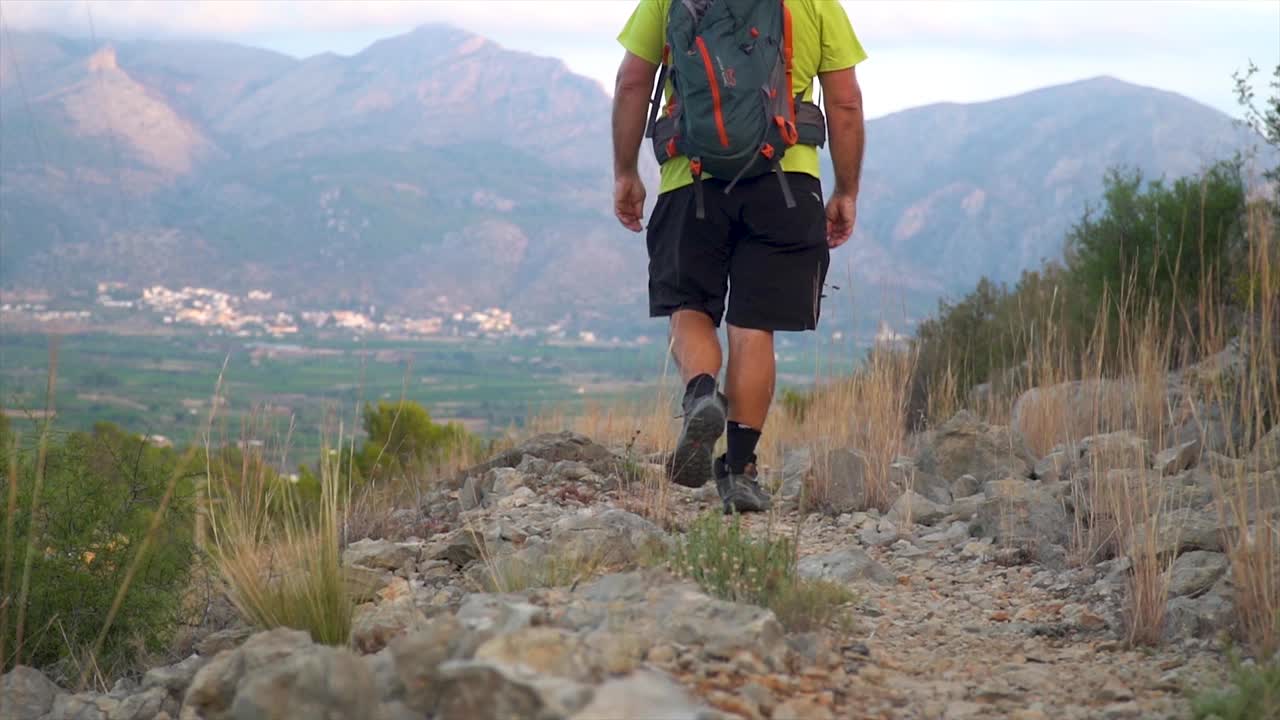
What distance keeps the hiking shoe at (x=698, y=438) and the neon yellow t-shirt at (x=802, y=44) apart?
0.80m

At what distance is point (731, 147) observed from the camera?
473cm

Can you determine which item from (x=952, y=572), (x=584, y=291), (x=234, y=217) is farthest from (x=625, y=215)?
(x=234, y=217)

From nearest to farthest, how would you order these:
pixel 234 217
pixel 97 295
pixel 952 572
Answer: pixel 952 572 < pixel 97 295 < pixel 234 217

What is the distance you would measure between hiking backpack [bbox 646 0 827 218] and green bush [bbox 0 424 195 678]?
220 cm

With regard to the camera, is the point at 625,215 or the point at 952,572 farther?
the point at 625,215

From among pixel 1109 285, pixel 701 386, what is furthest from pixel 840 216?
pixel 1109 285

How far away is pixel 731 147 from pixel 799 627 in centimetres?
201

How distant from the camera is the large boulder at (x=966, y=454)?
20.4ft

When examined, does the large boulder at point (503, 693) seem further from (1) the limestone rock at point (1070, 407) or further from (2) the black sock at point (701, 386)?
(1) the limestone rock at point (1070, 407)

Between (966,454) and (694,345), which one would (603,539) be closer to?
(694,345)

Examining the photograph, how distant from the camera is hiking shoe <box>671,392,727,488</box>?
16.2ft

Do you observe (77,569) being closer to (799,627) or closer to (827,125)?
(799,627)

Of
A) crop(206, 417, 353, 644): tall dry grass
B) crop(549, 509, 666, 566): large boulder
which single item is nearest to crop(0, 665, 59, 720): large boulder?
crop(206, 417, 353, 644): tall dry grass

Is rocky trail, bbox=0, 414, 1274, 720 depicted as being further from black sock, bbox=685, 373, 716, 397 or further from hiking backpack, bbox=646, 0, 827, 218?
hiking backpack, bbox=646, 0, 827, 218
